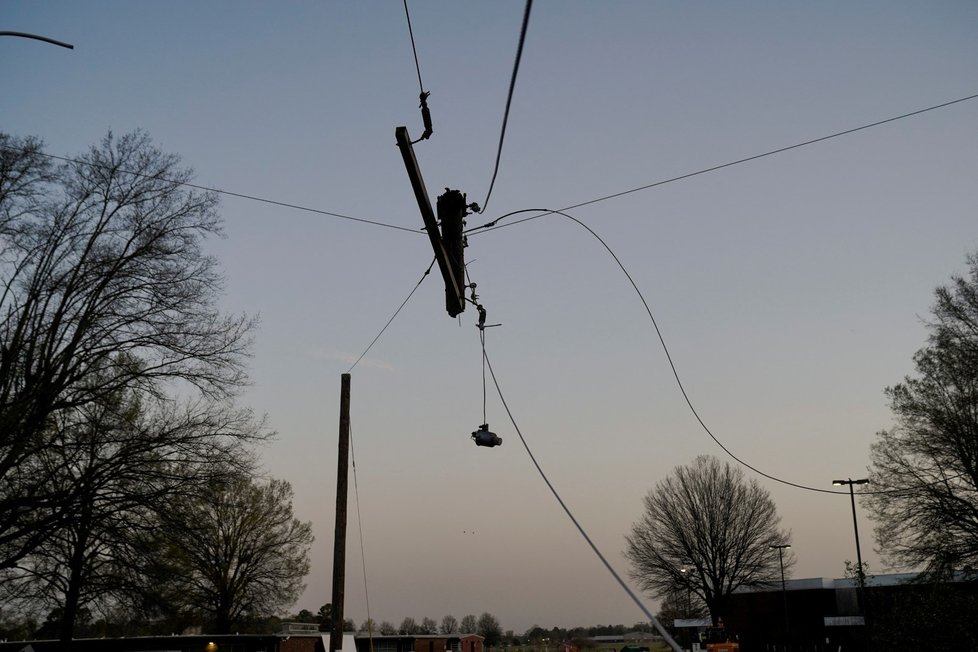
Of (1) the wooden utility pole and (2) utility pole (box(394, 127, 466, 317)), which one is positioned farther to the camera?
(1) the wooden utility pole

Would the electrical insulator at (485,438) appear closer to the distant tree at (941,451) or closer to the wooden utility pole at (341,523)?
the wooden utility pole at (341,523)

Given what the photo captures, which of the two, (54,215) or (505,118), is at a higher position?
(54,215)

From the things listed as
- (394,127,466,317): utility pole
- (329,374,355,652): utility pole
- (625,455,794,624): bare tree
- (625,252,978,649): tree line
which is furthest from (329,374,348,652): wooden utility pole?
(625,455,794,624): bare tree

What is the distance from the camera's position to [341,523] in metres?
15.2

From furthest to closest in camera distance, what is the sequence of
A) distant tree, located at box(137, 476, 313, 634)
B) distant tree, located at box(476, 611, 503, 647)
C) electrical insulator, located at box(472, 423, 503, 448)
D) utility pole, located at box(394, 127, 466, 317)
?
distant tree, located at box(476, 611, 503, 647) < distant tree, located at box(137, 476, 313, 634) < electrical insulator, located at box(472, 423, 503, 448) < utility pole, located at box(394, 127, 466, 317)

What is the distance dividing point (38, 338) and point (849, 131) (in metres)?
18.5

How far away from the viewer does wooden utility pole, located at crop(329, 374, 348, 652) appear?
1455 cm

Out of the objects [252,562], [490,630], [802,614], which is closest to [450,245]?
[252,562]

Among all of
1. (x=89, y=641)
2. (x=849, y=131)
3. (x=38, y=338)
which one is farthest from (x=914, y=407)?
(x=89, y=641)

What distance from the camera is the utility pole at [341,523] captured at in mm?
14555

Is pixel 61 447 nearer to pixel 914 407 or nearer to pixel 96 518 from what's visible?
pixel 96 518

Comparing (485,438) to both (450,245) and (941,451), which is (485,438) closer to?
(450,245)

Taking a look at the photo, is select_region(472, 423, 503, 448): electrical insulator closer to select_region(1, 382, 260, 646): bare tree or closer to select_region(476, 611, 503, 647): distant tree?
select_region(1, 382, 260, 646): bare tree

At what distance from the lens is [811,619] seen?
54.8 m
